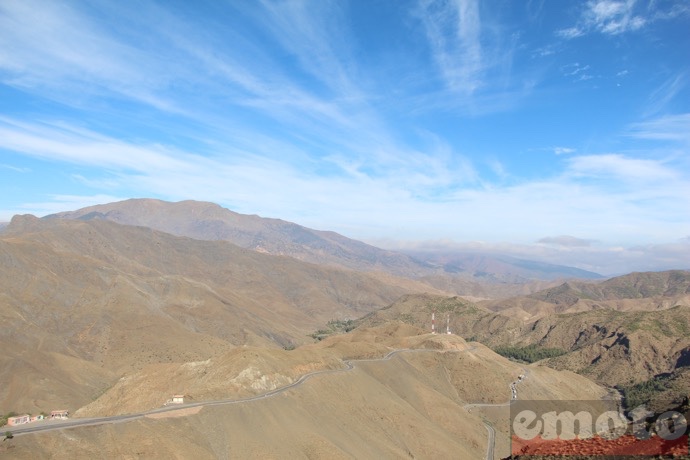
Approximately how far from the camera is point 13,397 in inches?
4594

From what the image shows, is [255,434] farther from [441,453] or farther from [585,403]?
[585,403]

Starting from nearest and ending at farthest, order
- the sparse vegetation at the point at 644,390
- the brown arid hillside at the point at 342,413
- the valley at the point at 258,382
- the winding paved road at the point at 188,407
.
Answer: the winding paved road at the point at 188,407, the brown arid hillside at the point at 342,413, the valley at the point at 258,382, the sparse vegetation at the point at 644,390

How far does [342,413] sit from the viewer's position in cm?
8244

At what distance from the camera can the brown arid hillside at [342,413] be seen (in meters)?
53.3

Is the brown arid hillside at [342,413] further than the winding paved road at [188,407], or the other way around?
the brown arid hillside at [342,413]

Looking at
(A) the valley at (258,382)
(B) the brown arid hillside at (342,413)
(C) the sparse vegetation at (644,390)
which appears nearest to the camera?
(B) the brown arid hillside at (342,413)

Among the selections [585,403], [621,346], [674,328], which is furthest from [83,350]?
[674,328]

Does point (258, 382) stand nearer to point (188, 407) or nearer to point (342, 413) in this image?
point (342, 413)

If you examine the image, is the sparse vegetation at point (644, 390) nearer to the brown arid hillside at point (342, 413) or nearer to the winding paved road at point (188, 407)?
the brown arid hillside at point (342, 413)

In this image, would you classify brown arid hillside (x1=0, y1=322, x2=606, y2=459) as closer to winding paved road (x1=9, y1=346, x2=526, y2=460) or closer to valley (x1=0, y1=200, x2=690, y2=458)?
valley (x1=0, y1=200, x2=690, y2=458)

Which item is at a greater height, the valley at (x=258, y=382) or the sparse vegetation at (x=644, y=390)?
the valley at (x=258, y=382)

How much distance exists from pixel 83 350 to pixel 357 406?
379 feet

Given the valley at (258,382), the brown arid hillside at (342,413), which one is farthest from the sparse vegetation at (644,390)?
the brown arid hillside at (342,413)

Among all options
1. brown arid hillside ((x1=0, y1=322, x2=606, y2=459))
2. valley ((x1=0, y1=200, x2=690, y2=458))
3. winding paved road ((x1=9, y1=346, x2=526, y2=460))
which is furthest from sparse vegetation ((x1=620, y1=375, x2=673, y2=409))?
winding paved road ((x1=9, y1=346, x2=526, y2=460))
